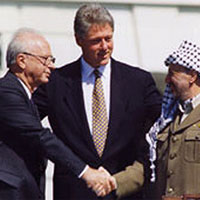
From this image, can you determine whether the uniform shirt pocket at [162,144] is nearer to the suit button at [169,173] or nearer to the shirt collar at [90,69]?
the suit button at [169,173]

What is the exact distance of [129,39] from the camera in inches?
392

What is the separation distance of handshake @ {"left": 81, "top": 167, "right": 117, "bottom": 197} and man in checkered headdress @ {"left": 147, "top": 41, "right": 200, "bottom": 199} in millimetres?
337

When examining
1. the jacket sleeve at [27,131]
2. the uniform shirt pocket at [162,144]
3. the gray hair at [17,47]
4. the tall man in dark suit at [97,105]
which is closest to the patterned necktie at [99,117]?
the tall man in dark suit at [97,105]

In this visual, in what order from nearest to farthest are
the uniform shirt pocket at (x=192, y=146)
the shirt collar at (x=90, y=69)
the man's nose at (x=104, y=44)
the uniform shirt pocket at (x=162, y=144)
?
the uniform shirt pocket at (x=192, y=146) → the uniform shirt pocket at (x=162, y=144) → the man's nose at (x=104, y=44) → the shirt collar at (x=90, y=69)

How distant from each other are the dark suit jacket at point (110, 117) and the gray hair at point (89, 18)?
0.80 feet

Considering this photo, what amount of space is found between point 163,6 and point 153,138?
297cm

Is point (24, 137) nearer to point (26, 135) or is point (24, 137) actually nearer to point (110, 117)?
point (26, 135)

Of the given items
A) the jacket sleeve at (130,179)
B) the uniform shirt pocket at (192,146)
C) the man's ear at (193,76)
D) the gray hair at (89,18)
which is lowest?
the jacket sleeve at (130,179)

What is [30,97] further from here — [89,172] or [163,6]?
[163,6]

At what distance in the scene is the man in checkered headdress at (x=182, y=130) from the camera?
275 inches

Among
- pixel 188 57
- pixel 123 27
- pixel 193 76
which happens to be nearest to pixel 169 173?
pixel 193 76

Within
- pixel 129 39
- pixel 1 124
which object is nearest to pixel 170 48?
pixel 129 39

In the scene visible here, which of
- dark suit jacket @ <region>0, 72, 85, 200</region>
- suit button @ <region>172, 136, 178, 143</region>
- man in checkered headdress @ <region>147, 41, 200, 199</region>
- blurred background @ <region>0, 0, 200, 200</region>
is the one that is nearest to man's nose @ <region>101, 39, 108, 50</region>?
man in checkered headdress @ <region>147, 41, 200, 199</region>

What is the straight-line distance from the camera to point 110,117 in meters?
7.49
